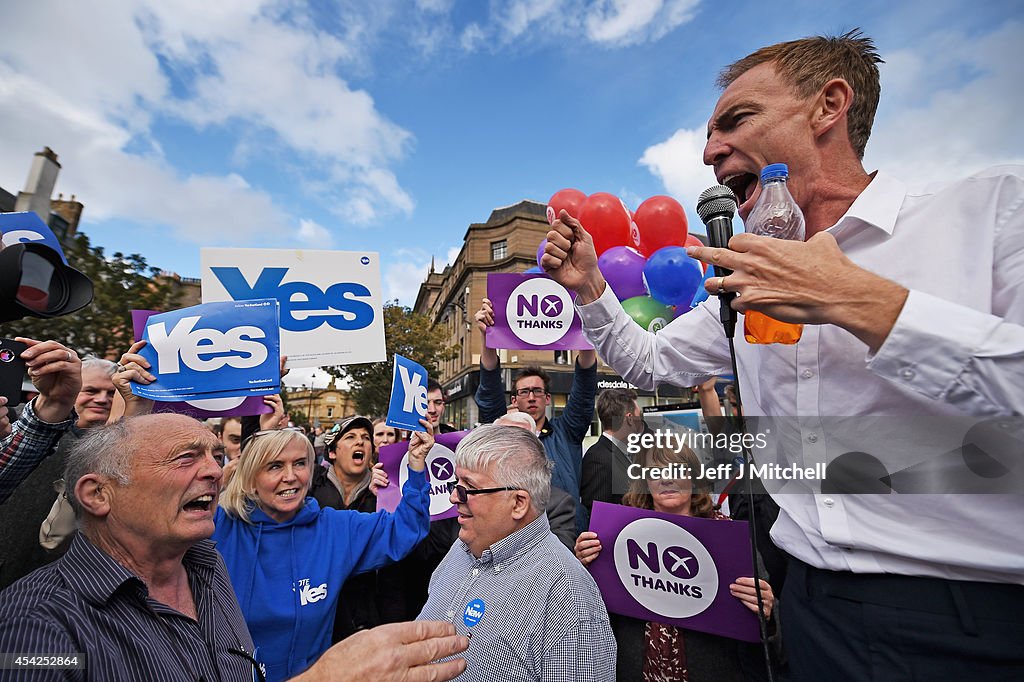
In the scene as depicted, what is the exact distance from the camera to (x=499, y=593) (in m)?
2.03

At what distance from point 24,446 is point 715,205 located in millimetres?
2917

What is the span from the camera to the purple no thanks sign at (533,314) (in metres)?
3.93

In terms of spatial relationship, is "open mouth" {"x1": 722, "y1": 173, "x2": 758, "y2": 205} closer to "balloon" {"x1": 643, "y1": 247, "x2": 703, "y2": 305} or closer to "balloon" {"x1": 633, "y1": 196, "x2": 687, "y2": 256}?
"balloon" {"x1": 643, "y1": 247, "x2": 703, "y2": 305}

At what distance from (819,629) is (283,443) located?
107 inches

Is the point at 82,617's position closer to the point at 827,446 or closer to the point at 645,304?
the point at 827,446

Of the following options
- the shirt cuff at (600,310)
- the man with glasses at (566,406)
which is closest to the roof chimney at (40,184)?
the man with glasses at (566,406)

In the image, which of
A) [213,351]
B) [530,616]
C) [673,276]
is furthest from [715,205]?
[213,351]

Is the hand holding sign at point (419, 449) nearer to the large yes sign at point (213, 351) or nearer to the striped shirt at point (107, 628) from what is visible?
the large yes sign at point (213, 351)

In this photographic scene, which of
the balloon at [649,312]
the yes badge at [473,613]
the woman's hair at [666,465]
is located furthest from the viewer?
the balloon at [649,312]

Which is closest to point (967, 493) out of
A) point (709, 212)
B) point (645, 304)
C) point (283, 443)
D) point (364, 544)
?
point (709, 212)

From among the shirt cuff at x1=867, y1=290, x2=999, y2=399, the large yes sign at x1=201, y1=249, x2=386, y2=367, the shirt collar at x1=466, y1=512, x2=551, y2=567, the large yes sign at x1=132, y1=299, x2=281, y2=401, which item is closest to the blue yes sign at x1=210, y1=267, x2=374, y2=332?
the large yes sign at x1=201, y1=249, x2=386, y2=367

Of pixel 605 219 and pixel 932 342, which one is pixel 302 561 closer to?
pixel 932 342

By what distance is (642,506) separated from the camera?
9.14 ft

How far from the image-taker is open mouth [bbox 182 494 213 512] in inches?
74.1
